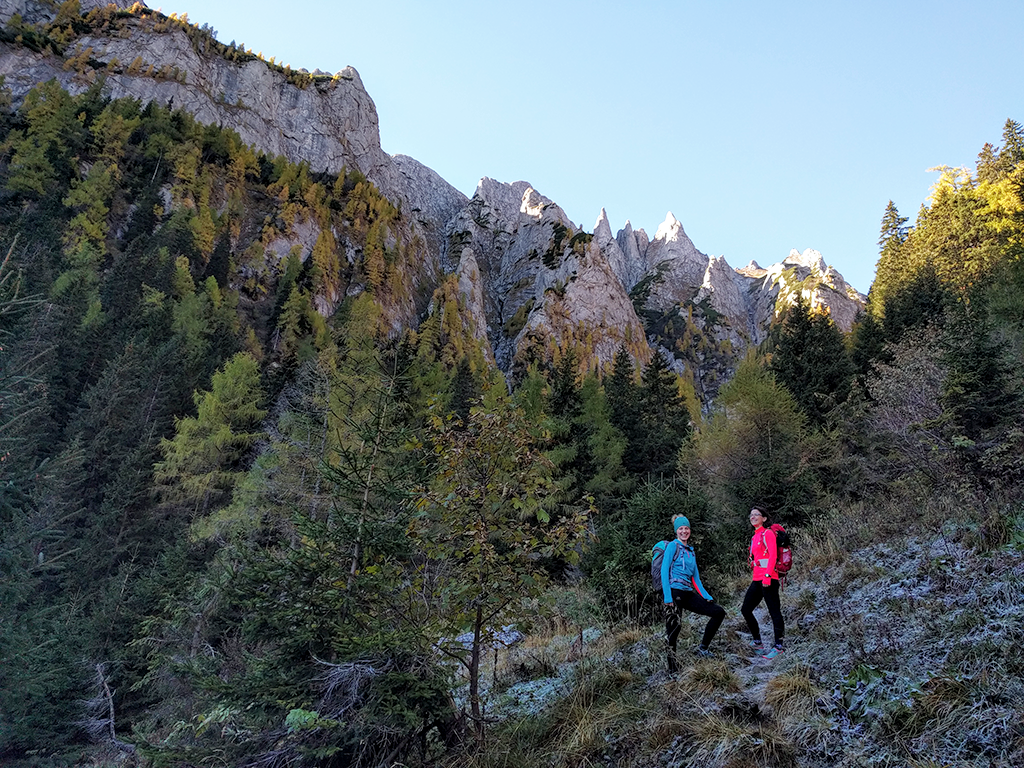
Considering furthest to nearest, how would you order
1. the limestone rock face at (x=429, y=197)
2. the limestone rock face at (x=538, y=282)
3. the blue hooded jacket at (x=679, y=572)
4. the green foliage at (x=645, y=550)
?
the limestone rock face at (x=429, y=197), the limestone rock face at (x=538, y=282), the green foliage at (x=645, y=550), the blue hooded jacket at (x=679, y=572)

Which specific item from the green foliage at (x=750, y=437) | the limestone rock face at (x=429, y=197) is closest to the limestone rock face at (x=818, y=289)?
the green foliage at (x=750, y=437)

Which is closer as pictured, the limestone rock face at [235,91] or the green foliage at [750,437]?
the green foliage at [750,437]

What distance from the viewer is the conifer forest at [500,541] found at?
14.0ft

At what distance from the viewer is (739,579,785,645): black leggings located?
5.40m

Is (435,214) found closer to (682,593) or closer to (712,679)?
(682,593)

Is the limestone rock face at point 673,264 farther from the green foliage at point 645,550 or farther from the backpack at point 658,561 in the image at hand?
the backpack at point 658,561

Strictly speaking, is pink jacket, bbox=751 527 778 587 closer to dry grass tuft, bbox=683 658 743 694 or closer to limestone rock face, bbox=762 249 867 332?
dry grass tuft, bbox=683 658 743 694

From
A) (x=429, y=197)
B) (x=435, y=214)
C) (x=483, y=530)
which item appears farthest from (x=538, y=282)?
(x=483, y=530)

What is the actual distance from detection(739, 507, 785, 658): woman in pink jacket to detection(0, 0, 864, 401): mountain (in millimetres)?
53922

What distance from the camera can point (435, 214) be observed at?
300 feet

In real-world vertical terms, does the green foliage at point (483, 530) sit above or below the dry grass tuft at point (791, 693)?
above

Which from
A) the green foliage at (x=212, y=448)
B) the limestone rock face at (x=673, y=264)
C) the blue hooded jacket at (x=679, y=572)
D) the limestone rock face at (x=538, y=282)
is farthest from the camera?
the limestone rock face at (x=673, y=264)

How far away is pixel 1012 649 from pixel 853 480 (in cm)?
1421

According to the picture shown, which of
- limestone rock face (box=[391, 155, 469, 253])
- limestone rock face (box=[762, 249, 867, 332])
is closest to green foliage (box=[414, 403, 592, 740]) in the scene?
limestone rock face (box=[762, 249, 867, 332])
